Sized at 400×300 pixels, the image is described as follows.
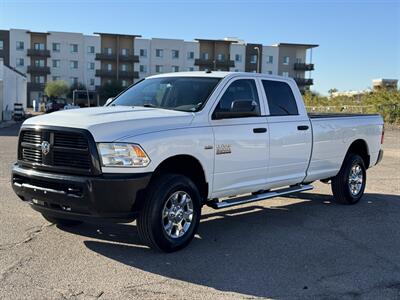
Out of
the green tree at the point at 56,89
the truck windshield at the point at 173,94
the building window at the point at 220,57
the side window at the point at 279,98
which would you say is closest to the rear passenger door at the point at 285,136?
the side window at the point at 279,98

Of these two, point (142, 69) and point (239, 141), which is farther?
point (142, 69)

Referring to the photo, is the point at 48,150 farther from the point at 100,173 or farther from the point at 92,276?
the point at 92,276

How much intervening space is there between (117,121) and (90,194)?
2.73 feet

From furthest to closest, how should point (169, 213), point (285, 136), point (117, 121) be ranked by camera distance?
point (285, 136)
point (169, 213)
point (117, 121)

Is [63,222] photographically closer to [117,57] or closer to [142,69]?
[117,57]

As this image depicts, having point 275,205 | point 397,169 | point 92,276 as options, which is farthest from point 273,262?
point 397,169

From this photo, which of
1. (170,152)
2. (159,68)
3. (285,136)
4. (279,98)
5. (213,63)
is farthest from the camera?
(159,68)

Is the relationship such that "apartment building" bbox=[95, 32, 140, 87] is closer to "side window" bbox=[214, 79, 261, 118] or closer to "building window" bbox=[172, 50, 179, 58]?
"building window" bbox=[172, 50, 179, 58]

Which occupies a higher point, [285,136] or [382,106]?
[382,106]

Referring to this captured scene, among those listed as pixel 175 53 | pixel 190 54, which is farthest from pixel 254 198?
pixel 190 54

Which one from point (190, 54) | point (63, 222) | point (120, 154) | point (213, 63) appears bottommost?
point (63, 222)

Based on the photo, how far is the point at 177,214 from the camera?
19.6ft

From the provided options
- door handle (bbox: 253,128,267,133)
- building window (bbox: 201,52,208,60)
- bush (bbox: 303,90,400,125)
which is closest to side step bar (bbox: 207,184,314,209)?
door handle (bbox: 253,128,267,133)

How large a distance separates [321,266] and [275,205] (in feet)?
11.2
